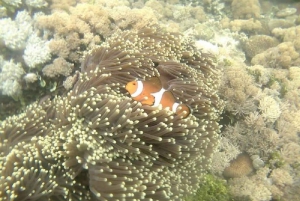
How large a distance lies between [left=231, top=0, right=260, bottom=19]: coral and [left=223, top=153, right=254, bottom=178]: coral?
415 centimetres

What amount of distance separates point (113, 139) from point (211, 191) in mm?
1653

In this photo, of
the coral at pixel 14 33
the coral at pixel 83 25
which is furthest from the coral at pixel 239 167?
the coral at pixel 14 33

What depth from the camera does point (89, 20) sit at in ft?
11.7

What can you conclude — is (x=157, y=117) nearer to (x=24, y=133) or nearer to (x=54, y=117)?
(x=54, y=117)

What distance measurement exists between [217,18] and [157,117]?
16.7 feet

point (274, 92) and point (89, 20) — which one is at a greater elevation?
point (89, 20)

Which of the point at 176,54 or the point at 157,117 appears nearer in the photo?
the point at 157,117

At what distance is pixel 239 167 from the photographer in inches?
148

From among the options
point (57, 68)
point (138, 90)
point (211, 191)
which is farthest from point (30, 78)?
point (211, 191)

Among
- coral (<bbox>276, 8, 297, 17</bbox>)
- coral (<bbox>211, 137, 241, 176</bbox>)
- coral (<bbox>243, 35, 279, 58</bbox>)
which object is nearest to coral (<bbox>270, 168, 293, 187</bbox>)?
coral (<bbox>211, 137, 241, 176</bbox>)

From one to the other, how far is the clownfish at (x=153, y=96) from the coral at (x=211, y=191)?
3.51ft

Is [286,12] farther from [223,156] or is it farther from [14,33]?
[14,33]

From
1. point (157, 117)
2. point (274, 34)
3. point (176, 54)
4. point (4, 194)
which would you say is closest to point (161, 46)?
point (176, 54)

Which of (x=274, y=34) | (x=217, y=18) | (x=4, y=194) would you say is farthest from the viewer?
(x=217, y=18)
